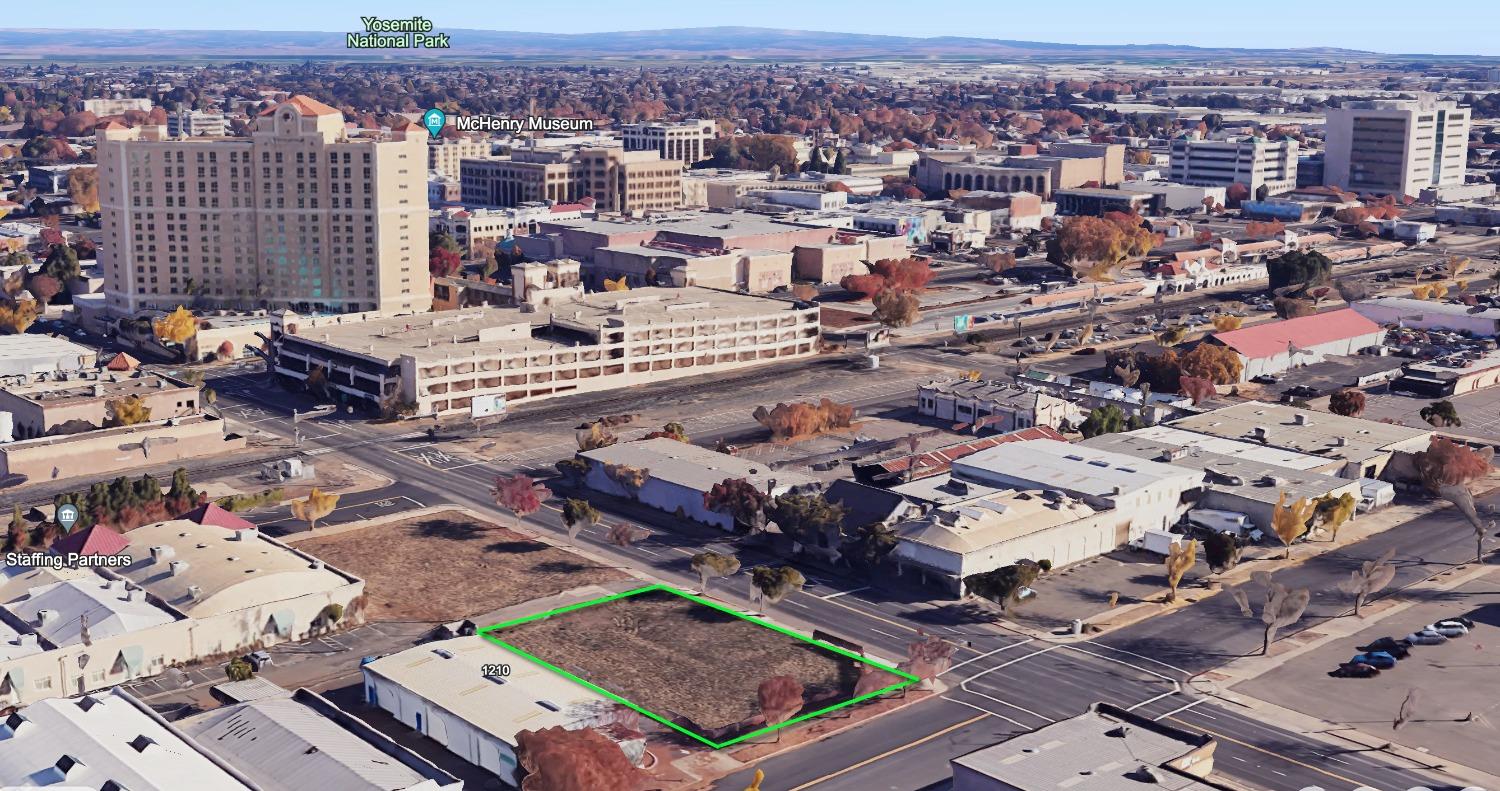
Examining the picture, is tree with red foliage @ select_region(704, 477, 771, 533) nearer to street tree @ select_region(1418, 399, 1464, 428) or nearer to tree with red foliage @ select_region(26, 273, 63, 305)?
street tree @ select_region(1418, 399, 1464, 428)

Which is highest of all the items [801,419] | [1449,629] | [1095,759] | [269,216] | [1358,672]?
[269,216]

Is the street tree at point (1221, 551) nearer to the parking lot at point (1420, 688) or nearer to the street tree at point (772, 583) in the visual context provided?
the parking lot at point (1420, 688)

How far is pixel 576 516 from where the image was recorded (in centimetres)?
8781

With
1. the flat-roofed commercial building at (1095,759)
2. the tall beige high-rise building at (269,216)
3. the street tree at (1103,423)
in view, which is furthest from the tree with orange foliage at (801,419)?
the tall beige high-rise building at (269,216)

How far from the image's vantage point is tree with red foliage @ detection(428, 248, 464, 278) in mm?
172375

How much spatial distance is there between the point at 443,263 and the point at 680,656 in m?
108

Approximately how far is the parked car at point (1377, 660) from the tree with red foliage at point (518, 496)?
43.2 meters

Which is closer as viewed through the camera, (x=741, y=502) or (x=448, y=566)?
(x=448, y=566)

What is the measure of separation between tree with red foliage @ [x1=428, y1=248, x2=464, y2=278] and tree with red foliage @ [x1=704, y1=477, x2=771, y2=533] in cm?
8874

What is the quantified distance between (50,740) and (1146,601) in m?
48.6

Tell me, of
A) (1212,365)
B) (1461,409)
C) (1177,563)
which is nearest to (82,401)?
(1177,563)

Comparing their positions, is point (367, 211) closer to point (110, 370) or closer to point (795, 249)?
point (110, 370)

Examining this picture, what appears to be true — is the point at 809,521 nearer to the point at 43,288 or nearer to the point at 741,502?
the point at 741,502

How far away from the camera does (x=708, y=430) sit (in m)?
112
